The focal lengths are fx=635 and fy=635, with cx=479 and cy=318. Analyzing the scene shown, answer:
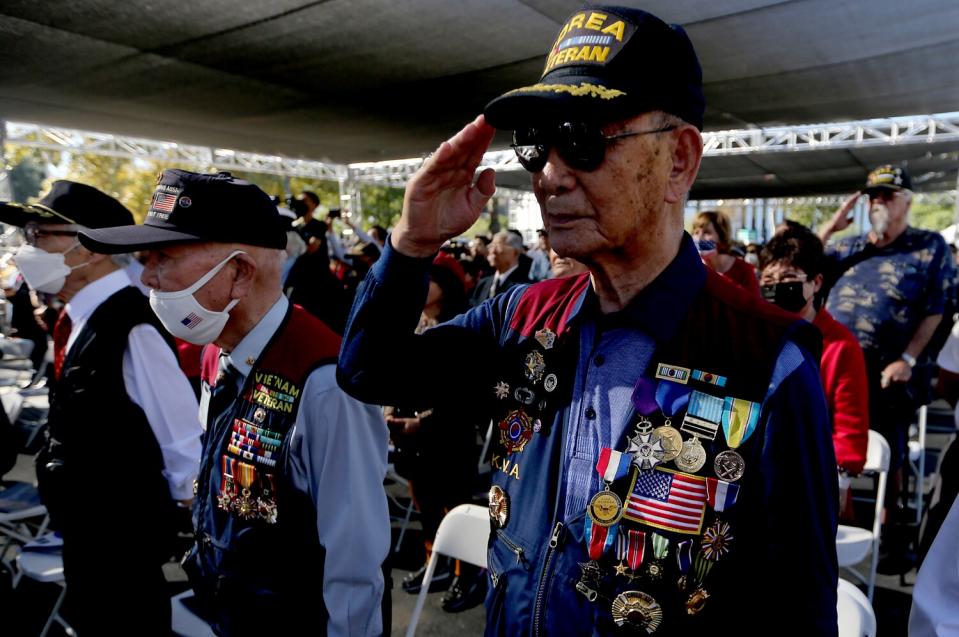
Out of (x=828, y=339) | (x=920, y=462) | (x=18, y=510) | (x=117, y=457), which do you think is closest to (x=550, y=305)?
(x=117, y=457)

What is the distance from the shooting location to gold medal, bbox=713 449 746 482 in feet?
3.41

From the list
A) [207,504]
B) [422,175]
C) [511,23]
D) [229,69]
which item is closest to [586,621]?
[422,175]

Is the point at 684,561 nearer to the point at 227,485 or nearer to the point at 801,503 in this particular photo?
the point at 801,503

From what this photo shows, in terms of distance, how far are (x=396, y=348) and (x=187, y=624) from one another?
5.05 ft

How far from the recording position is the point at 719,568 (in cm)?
104

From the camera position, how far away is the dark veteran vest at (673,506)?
40.9 inches

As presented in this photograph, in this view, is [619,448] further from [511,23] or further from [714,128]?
[714,128]

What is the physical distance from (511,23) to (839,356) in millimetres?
5359

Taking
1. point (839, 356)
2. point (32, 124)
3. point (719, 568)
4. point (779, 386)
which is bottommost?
point (719, 568)

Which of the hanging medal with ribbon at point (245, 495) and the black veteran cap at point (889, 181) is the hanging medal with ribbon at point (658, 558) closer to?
the hanging medal with ribbon at point (245, 495)

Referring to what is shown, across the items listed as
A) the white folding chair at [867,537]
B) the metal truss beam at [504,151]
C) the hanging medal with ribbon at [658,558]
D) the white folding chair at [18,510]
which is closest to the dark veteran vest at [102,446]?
the white folding chair at [18,510]

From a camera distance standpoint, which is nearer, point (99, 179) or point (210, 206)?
point (210, 206)

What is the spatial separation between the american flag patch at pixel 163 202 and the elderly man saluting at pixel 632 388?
101 centimetres

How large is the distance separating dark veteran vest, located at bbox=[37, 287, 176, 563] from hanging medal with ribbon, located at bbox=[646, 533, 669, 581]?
2096mm
